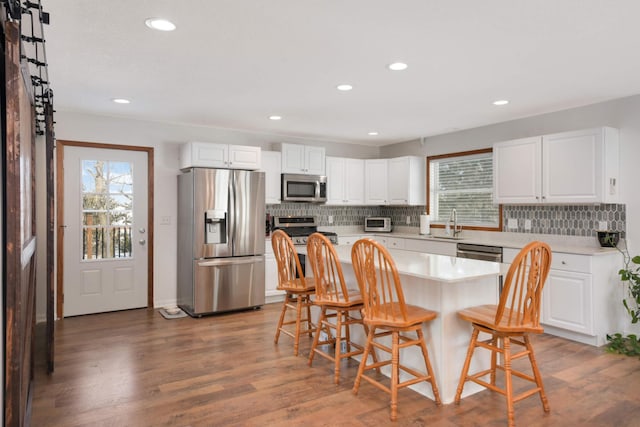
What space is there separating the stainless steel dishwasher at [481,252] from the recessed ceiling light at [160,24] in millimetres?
3683

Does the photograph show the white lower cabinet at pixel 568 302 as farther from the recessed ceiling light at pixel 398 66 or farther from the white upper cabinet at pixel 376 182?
the white upper cabinet at pixel 376 182

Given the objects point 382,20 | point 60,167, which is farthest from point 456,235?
point 60,167

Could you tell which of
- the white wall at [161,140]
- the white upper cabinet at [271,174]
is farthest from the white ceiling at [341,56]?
the white upper cabinet at [271,174]

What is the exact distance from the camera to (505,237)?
502cm

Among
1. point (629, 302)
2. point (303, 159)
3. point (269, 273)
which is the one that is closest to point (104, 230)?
point (269, 273)

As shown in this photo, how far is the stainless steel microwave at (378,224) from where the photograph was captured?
6516 mm

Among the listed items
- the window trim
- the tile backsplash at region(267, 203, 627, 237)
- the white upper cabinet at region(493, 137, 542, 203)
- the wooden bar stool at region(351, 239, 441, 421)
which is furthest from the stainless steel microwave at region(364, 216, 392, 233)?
the wooden bar stool at region(351, 239, 441, 421)

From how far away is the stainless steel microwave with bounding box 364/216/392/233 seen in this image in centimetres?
652

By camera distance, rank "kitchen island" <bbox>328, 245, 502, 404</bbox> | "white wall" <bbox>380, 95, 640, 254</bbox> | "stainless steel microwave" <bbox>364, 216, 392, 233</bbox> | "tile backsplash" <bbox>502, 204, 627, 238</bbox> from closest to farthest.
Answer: "kitchen island" <bbox>328, 245, 502, 404</bbox> < "white wall" <bbox>380, 95, 640, 254</bbox> < "tile backsplash" <bbox>502, 204, 627, 238</bbox> < "stainless steel microwave" <bbox>364, 216, 392, 233</bbox>

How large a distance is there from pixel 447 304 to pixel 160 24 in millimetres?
2409

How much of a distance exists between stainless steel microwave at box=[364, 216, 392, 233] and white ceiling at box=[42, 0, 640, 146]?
220 centimetres

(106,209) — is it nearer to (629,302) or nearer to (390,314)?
(390,314)

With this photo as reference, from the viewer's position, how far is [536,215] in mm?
4711

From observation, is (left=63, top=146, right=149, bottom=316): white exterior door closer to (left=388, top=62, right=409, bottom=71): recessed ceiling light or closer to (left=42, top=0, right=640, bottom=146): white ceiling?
(left=42, top=0, right=640, bottom=146): white ceiling
